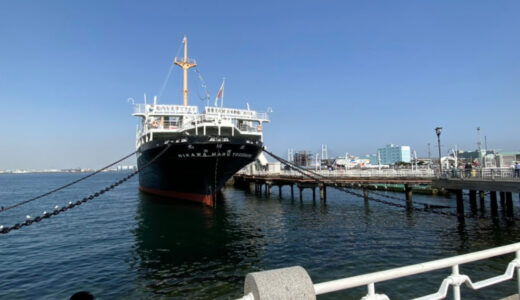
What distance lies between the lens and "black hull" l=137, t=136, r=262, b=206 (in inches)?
870

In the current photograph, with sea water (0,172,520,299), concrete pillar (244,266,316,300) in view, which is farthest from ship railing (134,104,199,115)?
concrete pillar (244,266,316,300)

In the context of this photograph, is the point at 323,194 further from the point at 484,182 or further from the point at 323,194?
the point at 484,182

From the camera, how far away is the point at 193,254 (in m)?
13.2

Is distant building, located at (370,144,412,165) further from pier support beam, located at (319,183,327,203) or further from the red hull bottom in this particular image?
the red hull bottom

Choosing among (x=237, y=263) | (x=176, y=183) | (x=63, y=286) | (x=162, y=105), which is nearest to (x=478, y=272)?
(x=237, y=263)

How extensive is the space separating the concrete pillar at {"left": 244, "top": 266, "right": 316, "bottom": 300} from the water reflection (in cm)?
709

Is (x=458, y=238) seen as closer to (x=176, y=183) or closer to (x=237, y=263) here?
(x=237, y=263)

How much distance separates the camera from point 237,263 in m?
12.1

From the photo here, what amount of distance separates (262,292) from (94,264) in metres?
12.5

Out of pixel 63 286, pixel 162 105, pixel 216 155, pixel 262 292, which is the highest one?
pixel 162 105

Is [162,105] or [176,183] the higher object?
[162,105]

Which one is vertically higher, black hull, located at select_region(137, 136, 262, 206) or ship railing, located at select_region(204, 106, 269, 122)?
ship railing, located at select_region(204, 106, 269, 122)

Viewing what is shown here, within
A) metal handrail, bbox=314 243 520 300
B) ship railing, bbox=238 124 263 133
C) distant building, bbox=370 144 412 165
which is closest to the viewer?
metal handrail, bbox=314 243 520 300

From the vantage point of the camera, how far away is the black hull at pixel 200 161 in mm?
22109
